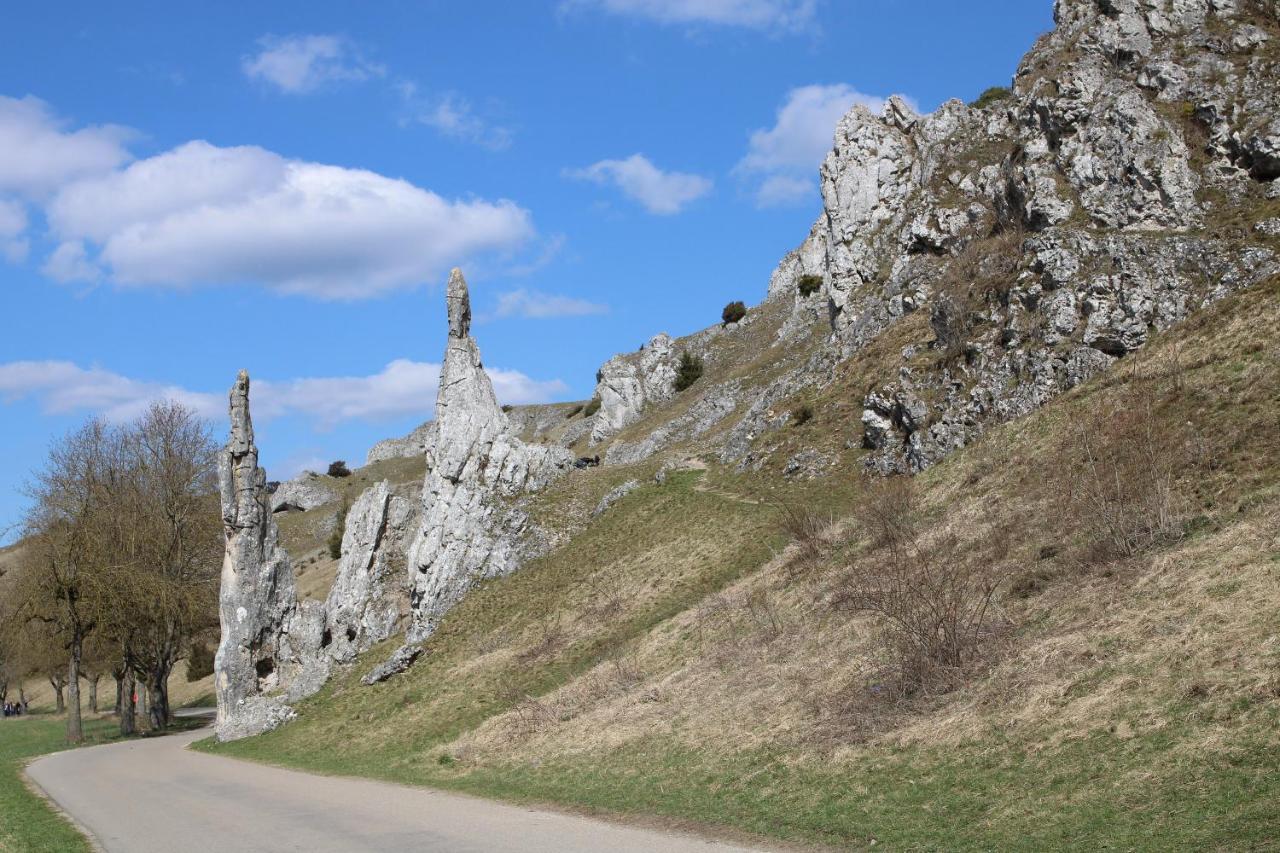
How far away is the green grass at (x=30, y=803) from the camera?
18.0 meters

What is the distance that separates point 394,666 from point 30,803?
15567 mm

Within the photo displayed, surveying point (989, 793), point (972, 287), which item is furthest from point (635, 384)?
point (989, 793)

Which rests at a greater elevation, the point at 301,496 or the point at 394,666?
the point at 301,496

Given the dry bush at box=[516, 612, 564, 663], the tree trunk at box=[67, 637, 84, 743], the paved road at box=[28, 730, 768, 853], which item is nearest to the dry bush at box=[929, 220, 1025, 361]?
the dry bush at box=[516, 612, 564, 663]

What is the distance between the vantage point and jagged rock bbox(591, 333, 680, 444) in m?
93.6

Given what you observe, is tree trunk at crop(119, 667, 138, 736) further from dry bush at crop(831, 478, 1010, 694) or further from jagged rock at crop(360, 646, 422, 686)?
dry bush at crop(831, 478, 1010, 694)

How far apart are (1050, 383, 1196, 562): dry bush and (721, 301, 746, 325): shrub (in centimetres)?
7242

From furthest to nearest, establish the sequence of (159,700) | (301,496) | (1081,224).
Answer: (301,496) < (159,700) < (1081,224)

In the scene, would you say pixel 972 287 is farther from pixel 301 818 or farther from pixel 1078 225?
pixel 301 818

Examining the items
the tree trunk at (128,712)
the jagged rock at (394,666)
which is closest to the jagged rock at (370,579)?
the jagged rock at (394,666)

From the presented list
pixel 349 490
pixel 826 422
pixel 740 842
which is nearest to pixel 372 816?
pixel 740 842

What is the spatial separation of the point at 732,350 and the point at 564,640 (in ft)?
190

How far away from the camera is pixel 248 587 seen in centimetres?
4181

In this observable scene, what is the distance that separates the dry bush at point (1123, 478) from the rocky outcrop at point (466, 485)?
24.4 m
